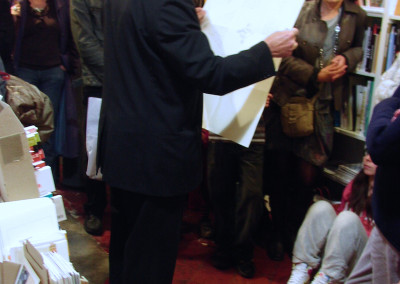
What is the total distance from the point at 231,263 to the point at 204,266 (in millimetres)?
149

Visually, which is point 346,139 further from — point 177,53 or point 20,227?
point 20,227

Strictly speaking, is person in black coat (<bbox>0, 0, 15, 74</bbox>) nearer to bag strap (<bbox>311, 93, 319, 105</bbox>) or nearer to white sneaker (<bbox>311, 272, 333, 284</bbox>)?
bag strap (<bbox>311, 93, 319, 105</bbox>)

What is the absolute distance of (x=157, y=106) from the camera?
1626mm

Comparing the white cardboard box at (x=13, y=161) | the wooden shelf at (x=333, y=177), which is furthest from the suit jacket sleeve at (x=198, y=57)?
the wooden shelf at (x=333, y=177)

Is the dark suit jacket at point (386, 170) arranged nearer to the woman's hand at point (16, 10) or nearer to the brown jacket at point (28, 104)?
the brown jacket at point (28, 104)

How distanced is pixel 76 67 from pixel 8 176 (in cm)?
178

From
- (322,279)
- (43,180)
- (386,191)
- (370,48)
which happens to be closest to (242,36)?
(386,191)

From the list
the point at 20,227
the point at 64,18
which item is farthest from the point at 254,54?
the point at 64,18

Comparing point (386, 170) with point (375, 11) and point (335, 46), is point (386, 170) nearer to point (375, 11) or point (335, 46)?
point (335, 46)

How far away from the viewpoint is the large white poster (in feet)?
6.04

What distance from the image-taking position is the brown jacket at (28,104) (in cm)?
219

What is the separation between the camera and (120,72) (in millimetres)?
1671

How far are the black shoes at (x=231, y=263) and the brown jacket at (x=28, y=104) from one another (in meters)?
1.13

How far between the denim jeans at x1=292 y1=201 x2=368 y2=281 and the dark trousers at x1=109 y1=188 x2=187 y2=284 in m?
0.77
